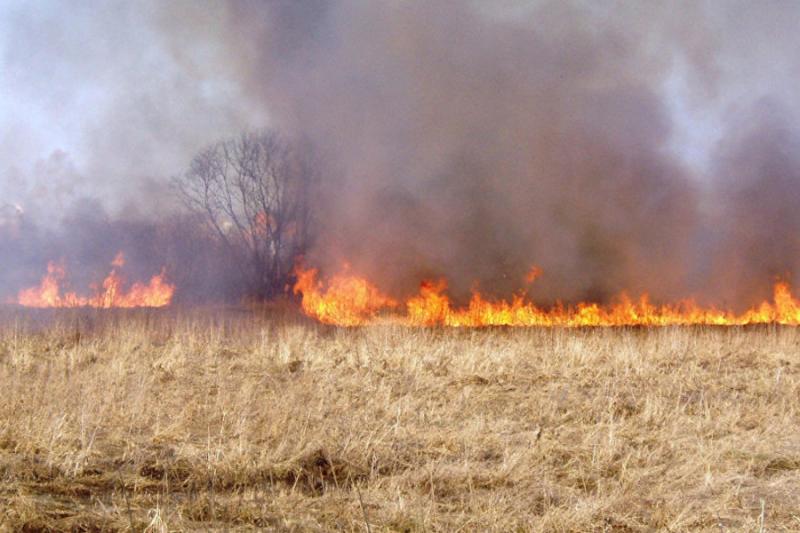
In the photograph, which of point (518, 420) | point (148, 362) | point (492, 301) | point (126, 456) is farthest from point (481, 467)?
point (492, 301)

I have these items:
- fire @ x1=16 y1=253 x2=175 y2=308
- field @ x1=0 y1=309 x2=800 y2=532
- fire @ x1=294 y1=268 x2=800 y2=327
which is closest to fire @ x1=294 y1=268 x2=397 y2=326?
fire @ x1=294 y1=268 x2=800 y2=327

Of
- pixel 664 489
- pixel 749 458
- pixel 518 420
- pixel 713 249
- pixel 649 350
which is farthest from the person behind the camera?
pixel 713 249

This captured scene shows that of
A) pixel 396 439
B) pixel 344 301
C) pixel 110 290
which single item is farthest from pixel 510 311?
pixel 396 439

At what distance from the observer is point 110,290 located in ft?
77.6

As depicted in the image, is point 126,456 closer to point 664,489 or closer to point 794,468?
point 664,489

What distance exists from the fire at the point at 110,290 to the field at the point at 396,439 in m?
14.0

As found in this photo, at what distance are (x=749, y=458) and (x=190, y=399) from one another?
5.81 meters

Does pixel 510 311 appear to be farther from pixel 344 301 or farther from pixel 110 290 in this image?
pixel 110 290

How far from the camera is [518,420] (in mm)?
7453

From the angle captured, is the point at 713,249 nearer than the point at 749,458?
No

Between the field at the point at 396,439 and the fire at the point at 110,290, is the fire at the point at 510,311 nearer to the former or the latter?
the fire at the point at 110,290

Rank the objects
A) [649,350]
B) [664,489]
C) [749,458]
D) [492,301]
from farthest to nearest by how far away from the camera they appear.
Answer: [492,301], [649,350], [749,458], [664,489]

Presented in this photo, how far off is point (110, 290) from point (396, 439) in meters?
20.0

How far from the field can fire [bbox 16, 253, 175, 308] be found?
1397 cm
